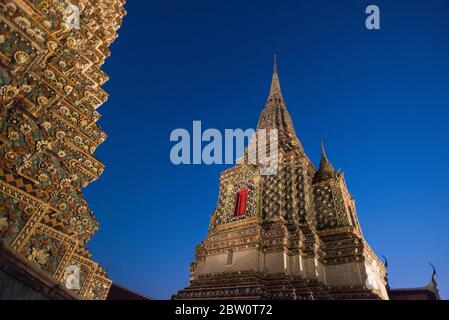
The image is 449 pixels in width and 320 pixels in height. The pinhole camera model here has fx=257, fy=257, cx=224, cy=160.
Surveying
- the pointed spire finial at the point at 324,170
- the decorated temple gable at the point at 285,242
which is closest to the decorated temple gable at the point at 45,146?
the decorated temple gable at the point at 285,242

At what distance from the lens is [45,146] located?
4352 millimetres

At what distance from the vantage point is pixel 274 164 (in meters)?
16.5

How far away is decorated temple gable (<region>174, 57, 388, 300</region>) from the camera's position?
11.2 metres

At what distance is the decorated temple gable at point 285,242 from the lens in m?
11.2

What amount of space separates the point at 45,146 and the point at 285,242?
10813mm

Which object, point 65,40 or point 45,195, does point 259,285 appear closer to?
point 45,195

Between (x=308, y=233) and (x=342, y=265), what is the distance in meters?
2.06

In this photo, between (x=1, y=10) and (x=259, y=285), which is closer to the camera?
(x=1, y=10)

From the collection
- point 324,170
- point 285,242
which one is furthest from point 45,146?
point 324,170

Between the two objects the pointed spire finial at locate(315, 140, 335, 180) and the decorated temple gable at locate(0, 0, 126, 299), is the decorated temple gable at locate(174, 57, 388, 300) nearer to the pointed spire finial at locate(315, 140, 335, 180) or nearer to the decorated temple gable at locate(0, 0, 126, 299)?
the pointed spire finial at locate(315, 140, 335, 180)

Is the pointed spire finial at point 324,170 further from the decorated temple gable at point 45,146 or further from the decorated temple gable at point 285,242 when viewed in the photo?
the decorated temple gable at point 45,146
